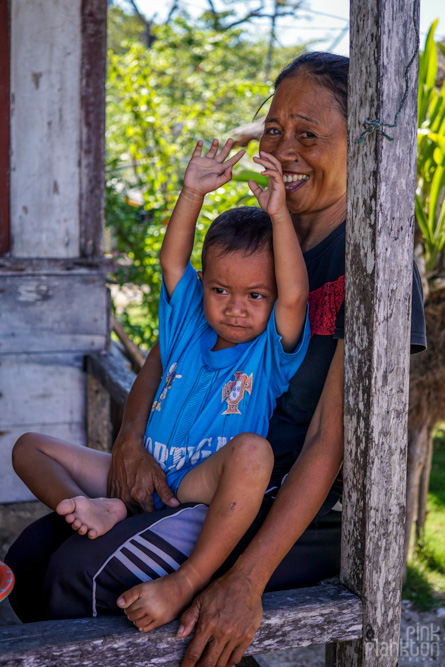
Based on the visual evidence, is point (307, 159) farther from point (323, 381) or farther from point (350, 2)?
point (323, 381)

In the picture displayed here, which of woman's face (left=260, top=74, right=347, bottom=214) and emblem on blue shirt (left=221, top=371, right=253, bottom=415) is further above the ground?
woman's face (left=260, top=74, right=347, bottom=214)

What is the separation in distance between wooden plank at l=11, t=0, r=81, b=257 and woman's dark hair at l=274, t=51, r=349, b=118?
66.4 inches

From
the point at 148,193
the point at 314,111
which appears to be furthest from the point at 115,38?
the point at 314,111

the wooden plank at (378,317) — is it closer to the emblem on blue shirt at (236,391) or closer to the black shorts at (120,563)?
the black shorts at (120,563)

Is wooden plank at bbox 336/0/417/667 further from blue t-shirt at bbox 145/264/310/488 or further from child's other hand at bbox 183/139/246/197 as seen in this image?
child's other hand at bbox 183/139/246/197

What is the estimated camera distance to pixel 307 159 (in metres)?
1.92

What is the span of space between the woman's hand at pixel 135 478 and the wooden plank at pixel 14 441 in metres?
1.58

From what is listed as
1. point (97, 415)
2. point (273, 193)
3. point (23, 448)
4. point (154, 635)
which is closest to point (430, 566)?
point (97, 415)

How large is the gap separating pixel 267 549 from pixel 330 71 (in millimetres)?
1256

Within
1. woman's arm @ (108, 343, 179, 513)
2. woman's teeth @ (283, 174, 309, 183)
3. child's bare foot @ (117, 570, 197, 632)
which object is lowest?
child's bare foot @ (117, 570, 197, 632)

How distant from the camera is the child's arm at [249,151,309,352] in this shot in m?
1.70

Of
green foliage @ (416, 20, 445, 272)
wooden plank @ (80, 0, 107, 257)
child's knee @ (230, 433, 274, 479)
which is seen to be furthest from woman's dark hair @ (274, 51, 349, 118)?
wooden plank @ (80, 0, 107, 257)

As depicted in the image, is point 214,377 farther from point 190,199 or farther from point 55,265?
point 55,265

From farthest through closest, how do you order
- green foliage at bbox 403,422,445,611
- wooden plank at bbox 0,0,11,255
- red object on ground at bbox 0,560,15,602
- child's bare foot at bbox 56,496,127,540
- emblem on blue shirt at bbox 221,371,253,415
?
green foliage at bbox 403,422,445,611, wooden plank at bbox 0,0,11,255, emblem on blue shirt at bbox 221,371,253,415, child's bare foot at bbox 56,496,127,540, red object on ground at bbox 0,560,15,602
